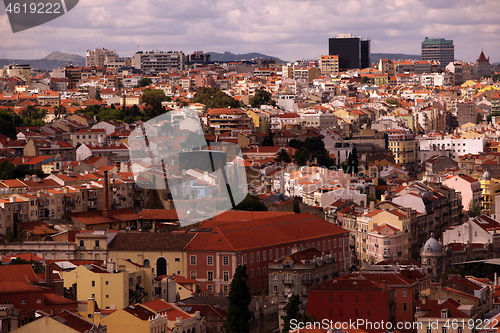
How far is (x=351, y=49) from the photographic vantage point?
412 feet

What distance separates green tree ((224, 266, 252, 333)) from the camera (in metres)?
26.4

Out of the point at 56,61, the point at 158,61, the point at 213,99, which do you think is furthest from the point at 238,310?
the point at 56,61

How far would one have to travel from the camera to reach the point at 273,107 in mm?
75062

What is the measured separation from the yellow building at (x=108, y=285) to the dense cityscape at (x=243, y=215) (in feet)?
0.12

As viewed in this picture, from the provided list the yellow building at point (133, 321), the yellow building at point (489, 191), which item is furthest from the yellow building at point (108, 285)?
the yellow building at point (489, 191)

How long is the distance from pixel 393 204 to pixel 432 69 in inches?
3116

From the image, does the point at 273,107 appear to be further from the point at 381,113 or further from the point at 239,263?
the point at 239,263

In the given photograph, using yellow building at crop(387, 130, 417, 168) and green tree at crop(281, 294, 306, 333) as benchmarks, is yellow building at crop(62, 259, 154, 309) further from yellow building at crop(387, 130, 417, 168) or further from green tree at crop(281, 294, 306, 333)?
yellow building at crop(387, 130, 417, 168)

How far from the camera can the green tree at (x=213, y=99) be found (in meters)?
71.1

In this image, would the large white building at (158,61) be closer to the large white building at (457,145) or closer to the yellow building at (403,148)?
the large white building at (457,145)

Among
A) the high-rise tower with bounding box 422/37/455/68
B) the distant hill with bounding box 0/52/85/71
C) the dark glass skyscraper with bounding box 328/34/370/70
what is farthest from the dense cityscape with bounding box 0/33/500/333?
the distant hill with bounding box 0/52/85/71

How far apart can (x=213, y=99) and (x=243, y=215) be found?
35.2 meters

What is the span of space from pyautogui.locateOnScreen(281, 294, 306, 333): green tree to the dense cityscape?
0.27 ft

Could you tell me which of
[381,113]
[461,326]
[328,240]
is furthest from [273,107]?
[461,326]
